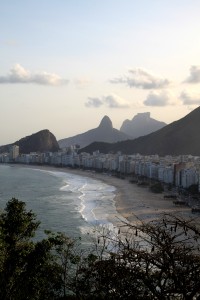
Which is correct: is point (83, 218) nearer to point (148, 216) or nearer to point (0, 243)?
point (148, 216)

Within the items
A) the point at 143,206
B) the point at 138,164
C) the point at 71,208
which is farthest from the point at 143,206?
the point at 138,164

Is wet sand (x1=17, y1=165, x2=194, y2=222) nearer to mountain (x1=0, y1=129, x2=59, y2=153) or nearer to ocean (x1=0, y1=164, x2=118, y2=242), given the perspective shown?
ocean (x1=0, y1=164, x2=118, y2=242)

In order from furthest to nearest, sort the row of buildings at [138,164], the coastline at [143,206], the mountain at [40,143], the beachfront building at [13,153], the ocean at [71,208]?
1. the mountain at [40,143]
2. the beachfront building at [13,153]
3. the row of buildings at [138,164]
4. the coastline at [143,206]
5. the ocean at [71,208]

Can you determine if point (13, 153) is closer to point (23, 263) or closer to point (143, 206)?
point (143, 206)

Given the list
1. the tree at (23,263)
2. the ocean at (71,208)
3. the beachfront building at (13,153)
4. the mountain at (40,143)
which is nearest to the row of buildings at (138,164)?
the beachfront building at (13,153)

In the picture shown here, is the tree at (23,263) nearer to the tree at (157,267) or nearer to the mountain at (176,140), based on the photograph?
the tree at (157,267)
